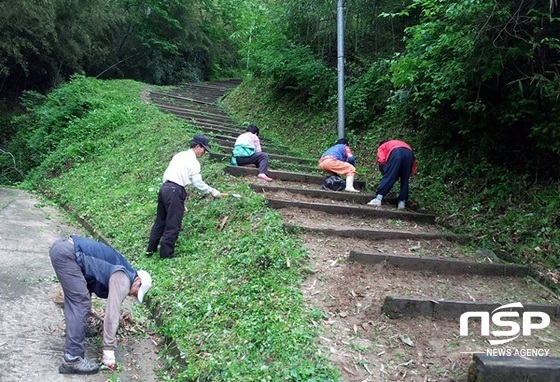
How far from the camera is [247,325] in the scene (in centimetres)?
440

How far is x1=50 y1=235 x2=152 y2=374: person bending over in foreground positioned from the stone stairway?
5.75 ft

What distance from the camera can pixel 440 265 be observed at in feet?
18.9

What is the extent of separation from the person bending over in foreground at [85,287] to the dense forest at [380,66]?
16.1ft

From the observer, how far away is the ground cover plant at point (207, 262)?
4.06 meters

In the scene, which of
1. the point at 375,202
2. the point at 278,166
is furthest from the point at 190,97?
the point at 375,202

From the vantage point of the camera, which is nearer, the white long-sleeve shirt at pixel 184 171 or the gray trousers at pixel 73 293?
the gray trousers at pixel 73 293

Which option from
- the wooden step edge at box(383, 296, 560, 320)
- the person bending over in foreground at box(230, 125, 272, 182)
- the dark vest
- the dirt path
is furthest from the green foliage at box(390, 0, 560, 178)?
the dirt path

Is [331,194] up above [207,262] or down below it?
above

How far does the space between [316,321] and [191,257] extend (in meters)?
2.40

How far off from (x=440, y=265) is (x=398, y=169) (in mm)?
2532

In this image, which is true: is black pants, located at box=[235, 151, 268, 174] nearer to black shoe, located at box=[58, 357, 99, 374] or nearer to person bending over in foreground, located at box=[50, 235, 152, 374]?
person bending over in foreground, located at box=[50, 235, 152, 374]

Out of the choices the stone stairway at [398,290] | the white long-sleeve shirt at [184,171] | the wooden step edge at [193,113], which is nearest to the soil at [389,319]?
the stone stairway at [398,290]

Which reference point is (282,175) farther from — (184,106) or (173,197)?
(184,106)

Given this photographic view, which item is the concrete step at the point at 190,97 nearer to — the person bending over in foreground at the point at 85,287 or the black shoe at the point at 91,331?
the black shoe at the point at 91,331
